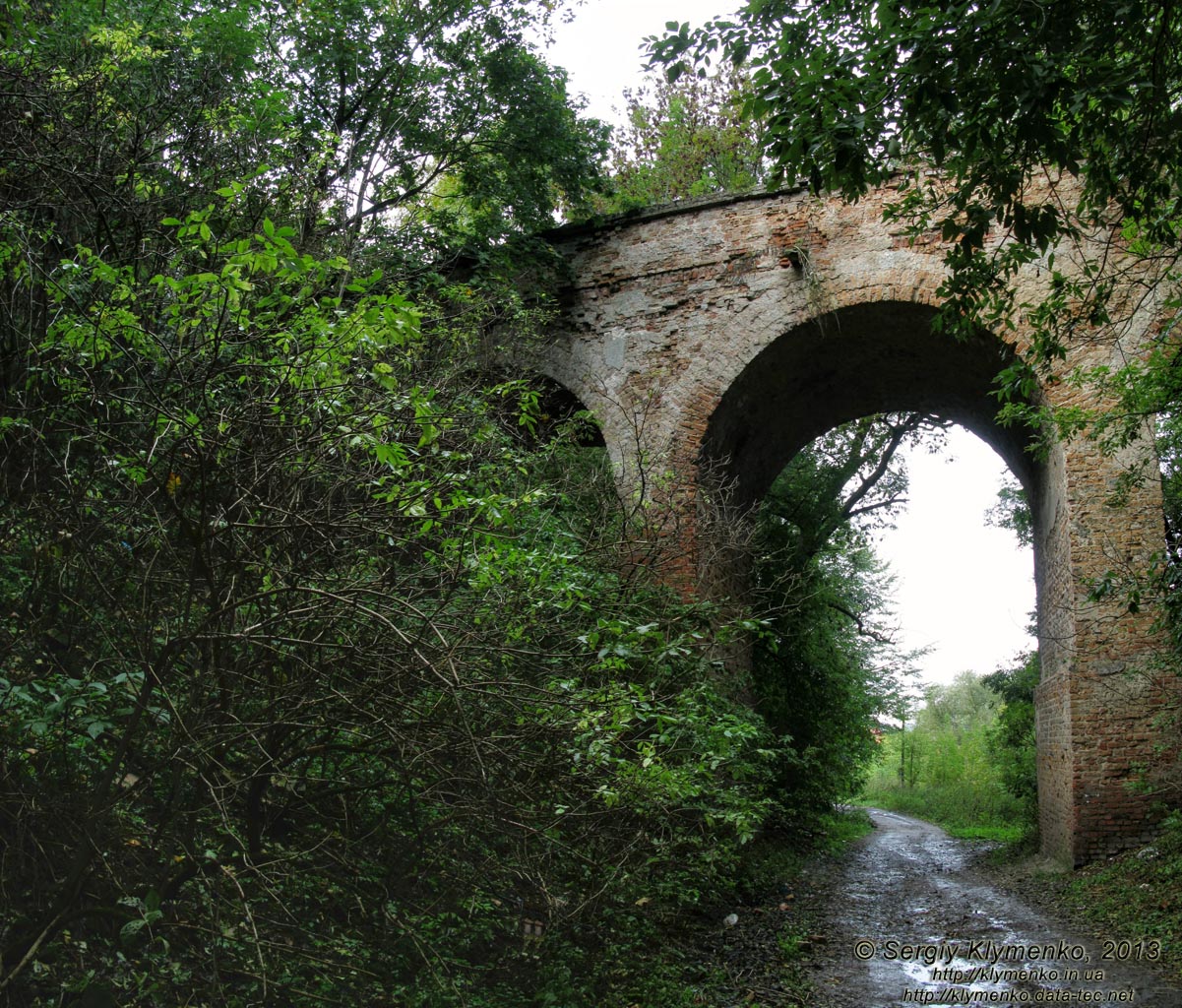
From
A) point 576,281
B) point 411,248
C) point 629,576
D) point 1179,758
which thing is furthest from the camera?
A: point 576,281

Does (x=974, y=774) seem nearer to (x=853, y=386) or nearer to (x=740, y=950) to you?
(x=853, y=386)

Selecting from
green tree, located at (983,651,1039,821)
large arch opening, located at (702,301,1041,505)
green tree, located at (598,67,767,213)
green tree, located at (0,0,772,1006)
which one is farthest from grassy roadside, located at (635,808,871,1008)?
green tree, located at (598,67,767,213)

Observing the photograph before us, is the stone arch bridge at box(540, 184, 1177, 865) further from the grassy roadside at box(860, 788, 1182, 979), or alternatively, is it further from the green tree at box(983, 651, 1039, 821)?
the green tree at box(983, 651, 1039, 821)

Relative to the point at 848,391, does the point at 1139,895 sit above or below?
below

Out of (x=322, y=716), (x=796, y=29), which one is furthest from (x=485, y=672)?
(x=796, y=29)

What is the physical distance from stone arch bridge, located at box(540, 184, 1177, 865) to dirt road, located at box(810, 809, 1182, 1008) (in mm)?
1455

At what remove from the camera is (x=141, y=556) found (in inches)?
135

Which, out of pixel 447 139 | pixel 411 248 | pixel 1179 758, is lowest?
pixel 1179 758

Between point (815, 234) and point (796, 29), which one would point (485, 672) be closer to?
point (796, 29)

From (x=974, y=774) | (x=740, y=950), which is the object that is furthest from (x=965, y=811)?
(x=740, y=950)

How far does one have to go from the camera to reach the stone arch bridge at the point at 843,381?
26.5 feet

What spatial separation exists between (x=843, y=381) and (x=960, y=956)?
6717mm

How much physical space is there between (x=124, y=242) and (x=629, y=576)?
3407 millimetres

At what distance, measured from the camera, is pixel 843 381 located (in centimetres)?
1088
